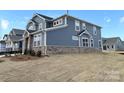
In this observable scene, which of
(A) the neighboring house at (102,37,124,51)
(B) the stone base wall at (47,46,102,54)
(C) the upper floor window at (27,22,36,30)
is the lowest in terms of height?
(B) the stone base wall at (47,46,102,54)

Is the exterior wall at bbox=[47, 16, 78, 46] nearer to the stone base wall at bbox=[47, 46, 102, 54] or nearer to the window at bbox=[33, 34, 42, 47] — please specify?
the stone base wall at bbox=[47, 46, 102, 54]

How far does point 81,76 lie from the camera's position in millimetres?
6258

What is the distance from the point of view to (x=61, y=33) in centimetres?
1519

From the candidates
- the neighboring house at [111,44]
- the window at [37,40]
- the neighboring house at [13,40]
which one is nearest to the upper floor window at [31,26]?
the window at [37,40]

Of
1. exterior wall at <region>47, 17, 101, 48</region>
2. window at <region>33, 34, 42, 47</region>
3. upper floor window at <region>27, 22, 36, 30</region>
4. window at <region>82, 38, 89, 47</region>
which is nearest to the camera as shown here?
exterior wall at <region>47, 17, 101, 48</region>

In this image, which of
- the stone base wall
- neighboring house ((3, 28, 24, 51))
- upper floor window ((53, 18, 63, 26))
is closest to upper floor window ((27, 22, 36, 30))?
upper floor window ((53, 18, 63, 26))

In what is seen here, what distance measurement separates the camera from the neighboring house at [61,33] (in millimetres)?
14469

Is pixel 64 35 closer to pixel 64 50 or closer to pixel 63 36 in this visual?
pixel 63 36

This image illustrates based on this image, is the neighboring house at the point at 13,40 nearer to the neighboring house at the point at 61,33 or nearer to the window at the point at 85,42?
the neighboring house at the point at 61,33

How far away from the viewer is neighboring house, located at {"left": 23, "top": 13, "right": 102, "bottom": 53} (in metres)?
14.5
